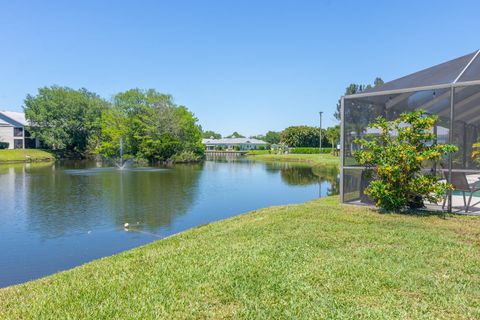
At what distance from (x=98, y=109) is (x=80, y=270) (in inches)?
2147

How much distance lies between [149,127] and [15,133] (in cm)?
2825

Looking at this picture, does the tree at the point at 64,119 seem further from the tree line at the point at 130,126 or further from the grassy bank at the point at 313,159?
the grassy bank at the point at 313,159

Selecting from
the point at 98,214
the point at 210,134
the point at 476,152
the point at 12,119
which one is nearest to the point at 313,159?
the point at 98,214

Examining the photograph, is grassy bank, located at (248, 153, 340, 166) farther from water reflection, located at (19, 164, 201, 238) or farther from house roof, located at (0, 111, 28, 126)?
house roof, located at (0, 111, 28, 126)

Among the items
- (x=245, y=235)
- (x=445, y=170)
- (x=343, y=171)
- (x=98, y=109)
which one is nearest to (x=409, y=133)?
(x=445, y=170)

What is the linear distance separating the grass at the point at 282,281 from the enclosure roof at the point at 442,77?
9.95 feet

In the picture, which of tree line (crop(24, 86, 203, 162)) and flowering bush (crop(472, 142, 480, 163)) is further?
tree line (crop(24, 86, 203, 162))

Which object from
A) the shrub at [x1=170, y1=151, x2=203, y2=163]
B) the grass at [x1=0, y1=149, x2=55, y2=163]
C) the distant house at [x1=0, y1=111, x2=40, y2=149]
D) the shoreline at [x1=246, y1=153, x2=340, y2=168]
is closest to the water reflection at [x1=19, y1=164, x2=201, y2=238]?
the shoreline at [x1=246, y1=153, x2=340, y2=168]

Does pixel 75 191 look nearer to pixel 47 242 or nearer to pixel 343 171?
pixel 47 242

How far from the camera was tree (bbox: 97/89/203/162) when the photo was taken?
42281mm

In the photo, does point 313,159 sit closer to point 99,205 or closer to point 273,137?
point 99,205

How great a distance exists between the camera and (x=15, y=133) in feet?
183

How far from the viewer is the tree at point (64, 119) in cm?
5300

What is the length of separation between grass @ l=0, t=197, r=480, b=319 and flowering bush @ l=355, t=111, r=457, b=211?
126 centimetres
